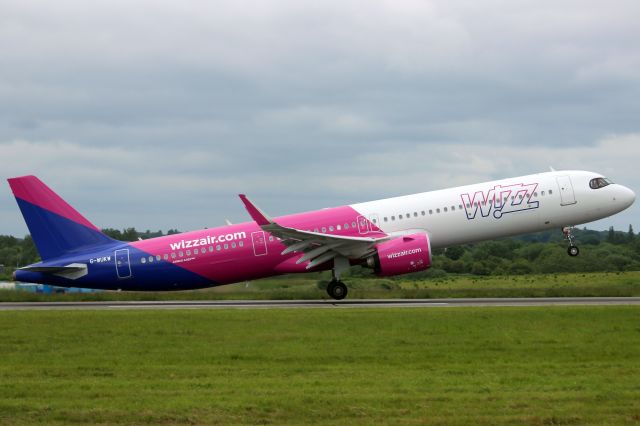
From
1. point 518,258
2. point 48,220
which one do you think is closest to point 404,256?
point 48,220

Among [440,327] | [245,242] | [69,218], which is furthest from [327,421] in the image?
[69,218]

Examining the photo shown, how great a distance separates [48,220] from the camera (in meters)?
40.2

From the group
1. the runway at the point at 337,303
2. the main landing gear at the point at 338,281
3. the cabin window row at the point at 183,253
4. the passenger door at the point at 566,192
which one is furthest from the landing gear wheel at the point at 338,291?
the passenger door at the point at 566,192

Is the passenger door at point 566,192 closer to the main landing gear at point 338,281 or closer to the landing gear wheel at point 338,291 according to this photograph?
the main landing gear at point 338,281

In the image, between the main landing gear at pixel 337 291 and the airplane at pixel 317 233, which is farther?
the main landing gear at pixel 337 291

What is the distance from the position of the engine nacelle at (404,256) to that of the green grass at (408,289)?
148 inches

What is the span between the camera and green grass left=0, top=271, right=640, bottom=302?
135 ft

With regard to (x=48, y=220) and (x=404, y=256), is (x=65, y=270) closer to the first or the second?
(x=48, y=220)

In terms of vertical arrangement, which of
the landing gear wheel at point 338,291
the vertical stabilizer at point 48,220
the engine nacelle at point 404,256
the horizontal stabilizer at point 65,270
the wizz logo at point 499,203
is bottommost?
the landing gear wheel at point 338,291

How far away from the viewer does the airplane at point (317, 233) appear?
127 feet

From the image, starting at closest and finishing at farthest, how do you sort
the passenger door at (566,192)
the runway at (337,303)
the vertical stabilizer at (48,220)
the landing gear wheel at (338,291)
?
1. the runway at (337,303)
2. the landing gear wheel at (338,291)
3. the passenger door at (566,192)
4. the vertical stabilizer at (48,220)

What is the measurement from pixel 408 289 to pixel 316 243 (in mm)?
9781

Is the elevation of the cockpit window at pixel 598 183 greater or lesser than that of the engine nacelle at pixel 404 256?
greater

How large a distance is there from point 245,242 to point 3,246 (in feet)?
206
